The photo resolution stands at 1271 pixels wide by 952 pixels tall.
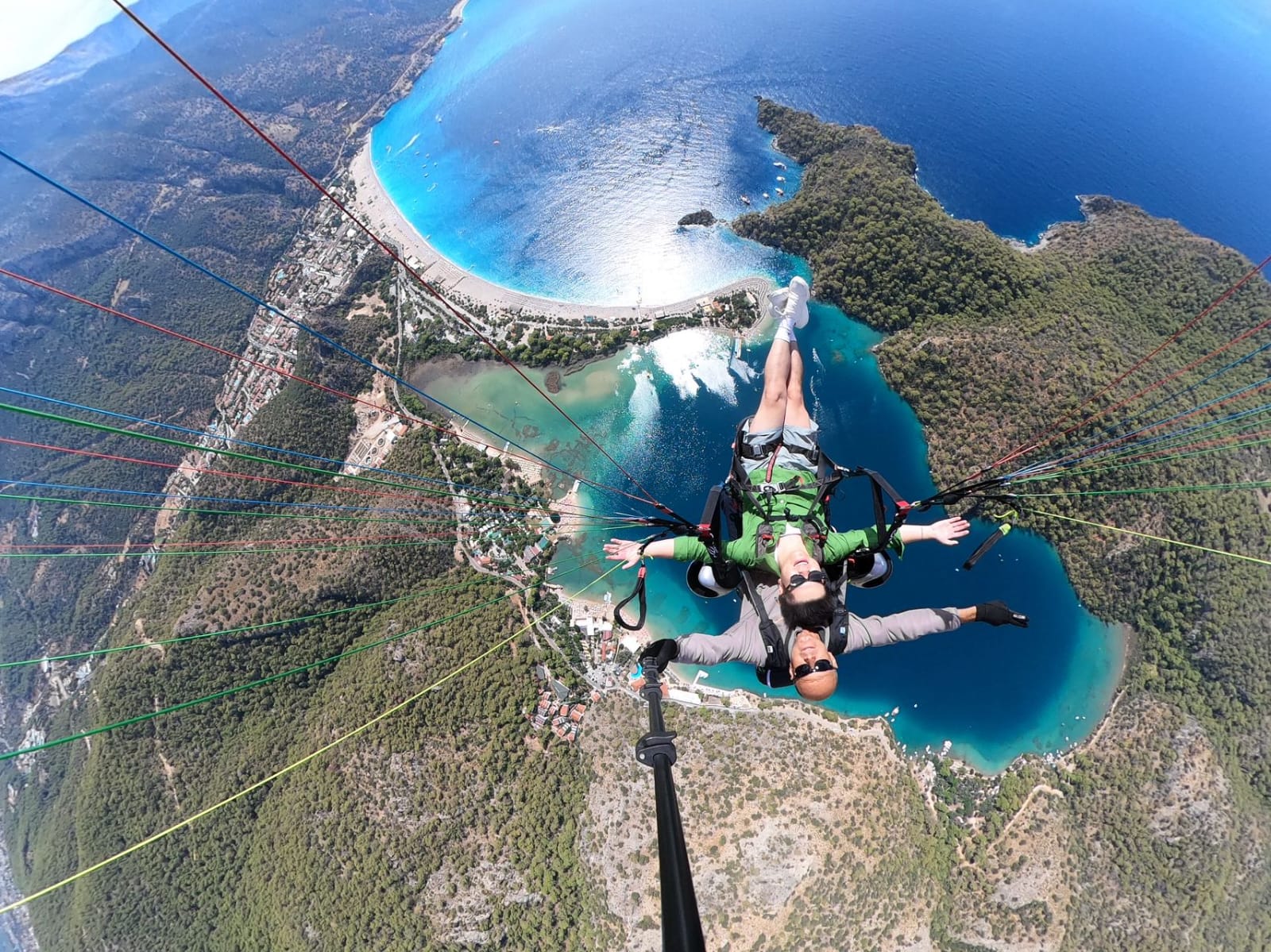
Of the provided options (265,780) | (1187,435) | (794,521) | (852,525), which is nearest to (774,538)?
(794,521)

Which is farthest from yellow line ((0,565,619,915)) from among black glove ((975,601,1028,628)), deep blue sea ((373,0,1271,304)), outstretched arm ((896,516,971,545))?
deep blue sea ((373,0,1271,304))

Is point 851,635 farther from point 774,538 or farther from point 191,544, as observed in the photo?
point 191,544

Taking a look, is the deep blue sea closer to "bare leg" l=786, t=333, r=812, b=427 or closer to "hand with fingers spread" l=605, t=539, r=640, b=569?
"bare leg" l=786, t=333, r=812, b=427

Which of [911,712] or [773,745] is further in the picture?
[911,712]

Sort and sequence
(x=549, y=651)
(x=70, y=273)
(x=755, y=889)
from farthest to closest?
(x=70, y=273) → (x=549, y=651) → (x=755, y=889)

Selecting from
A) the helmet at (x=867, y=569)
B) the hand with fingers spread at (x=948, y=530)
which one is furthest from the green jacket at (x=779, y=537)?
the hand with fingers spread at (x=948, y=530)

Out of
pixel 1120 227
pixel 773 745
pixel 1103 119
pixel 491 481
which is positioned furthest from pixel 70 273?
pixel 1103 119

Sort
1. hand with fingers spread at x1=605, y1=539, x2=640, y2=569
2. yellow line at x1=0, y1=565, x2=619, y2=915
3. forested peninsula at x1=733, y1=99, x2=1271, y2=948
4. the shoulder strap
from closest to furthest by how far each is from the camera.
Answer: the shoulder strap < hand with fingers spread at x1=605, y1=539, x2=640, y2=569 < yellow line at x1=0, y1=565, x2=619, y2=915 < forested peninsula at x1=733, y1=99, x2=1271, y2=948

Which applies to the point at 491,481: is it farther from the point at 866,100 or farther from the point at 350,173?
the point at 866,100
